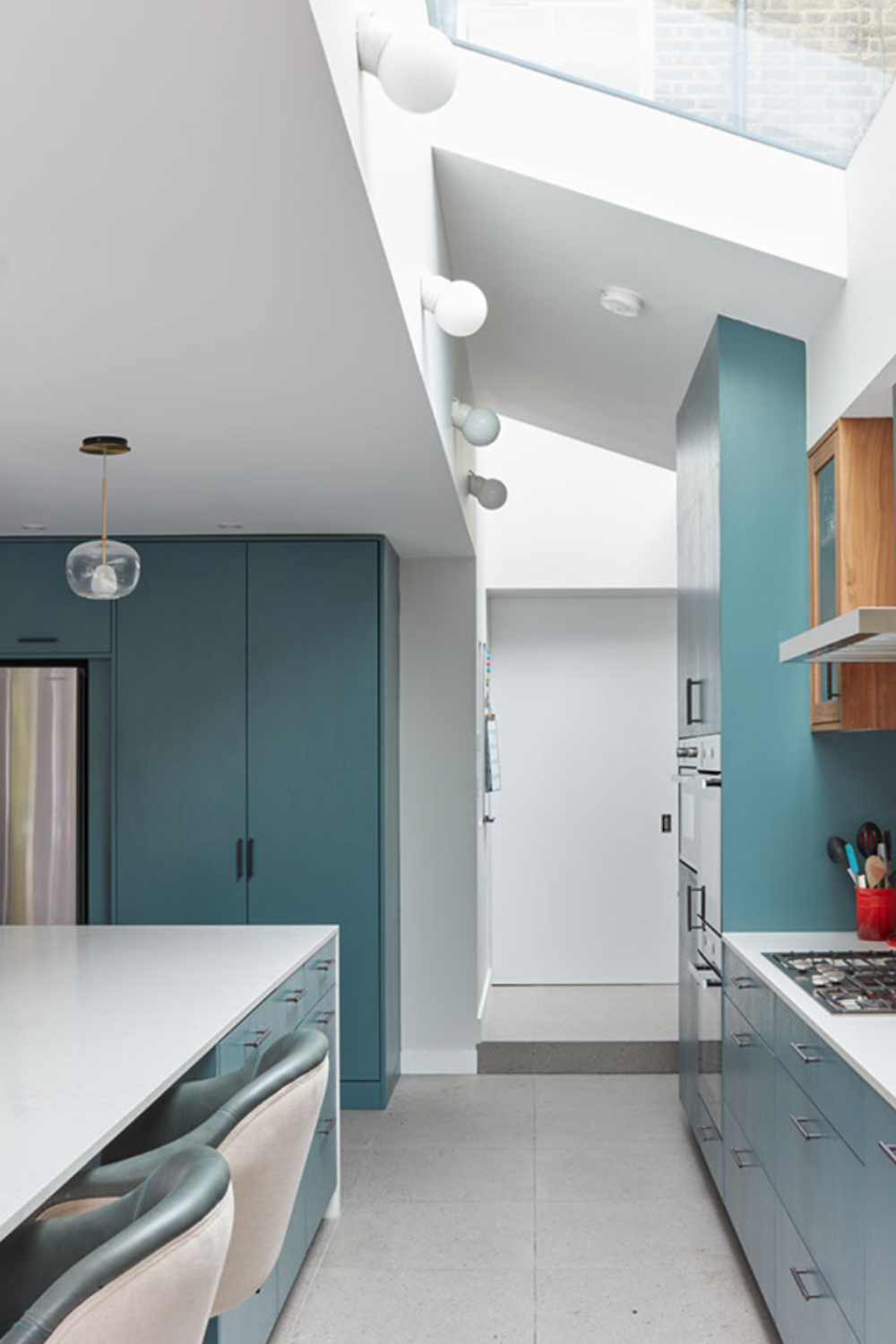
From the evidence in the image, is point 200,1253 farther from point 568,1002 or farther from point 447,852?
point 568,1002

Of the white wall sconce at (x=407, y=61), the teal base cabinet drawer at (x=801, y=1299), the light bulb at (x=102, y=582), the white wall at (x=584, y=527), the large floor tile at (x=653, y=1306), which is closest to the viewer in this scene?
the white wall sconce at (x=407, y=61)

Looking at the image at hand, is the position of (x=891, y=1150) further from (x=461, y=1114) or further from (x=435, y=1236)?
(x=461, y=1114)

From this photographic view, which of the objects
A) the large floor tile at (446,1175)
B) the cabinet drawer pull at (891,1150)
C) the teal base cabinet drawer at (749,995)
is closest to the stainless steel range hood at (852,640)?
the teal base cabinet drawer at (749,995)

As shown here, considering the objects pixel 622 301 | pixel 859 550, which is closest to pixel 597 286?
pixel 622 301

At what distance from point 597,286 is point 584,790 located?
370 cm

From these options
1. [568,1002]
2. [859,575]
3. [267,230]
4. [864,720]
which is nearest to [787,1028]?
[864,720]

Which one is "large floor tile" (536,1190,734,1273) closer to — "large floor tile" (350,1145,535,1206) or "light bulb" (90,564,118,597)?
"large floor tile" (350,1145,535,1206)

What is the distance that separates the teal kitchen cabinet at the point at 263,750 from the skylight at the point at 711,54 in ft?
6.99

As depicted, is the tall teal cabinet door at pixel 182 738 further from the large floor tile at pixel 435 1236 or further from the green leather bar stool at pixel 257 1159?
the green leather bar stool at pixel 257 1159

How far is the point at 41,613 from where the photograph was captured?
5.20m

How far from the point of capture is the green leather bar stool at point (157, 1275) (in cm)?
130

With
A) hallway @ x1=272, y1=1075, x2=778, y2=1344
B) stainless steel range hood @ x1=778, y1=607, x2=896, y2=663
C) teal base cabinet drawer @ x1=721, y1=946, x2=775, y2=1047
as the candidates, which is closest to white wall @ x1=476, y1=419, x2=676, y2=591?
hallway @ x1=272, y1=1075, x2=778, y2=1344

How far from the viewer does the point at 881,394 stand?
10.2ft

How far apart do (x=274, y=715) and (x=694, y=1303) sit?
104 inches
